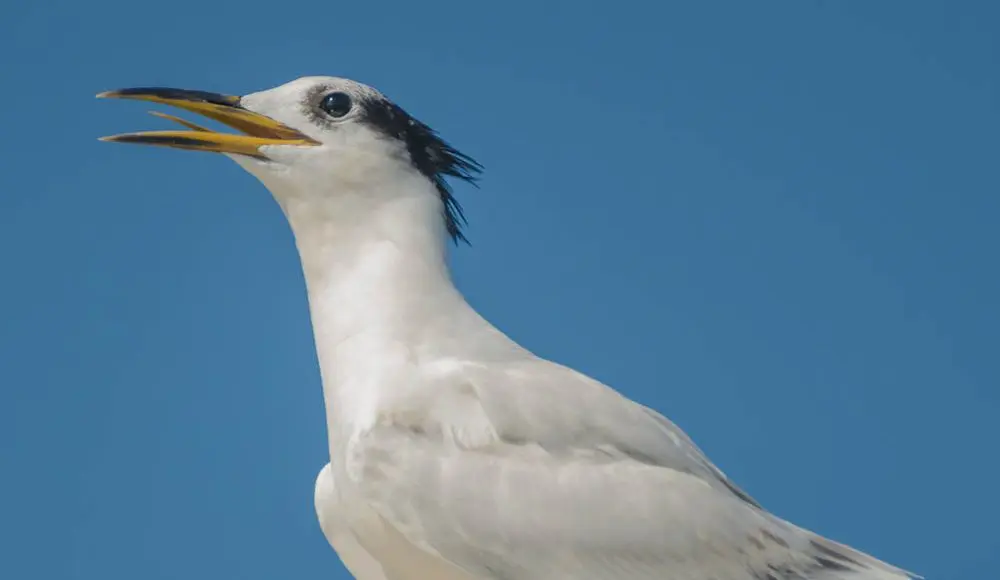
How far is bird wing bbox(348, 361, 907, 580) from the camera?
2.98 metres

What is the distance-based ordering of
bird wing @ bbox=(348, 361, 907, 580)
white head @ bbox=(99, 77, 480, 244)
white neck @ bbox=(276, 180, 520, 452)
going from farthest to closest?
white head @ bbox=(99, 77, 480, 244) < white neck @ bbox=(276, 180, 520, 452) < bird wing @ bbox=(348, 361, 907, 580)

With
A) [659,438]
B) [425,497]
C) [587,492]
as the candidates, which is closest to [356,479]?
[425,497]

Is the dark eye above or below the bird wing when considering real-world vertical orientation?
above

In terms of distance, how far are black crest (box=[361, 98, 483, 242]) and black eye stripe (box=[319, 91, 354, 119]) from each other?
55mm

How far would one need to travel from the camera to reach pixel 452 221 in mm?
3797

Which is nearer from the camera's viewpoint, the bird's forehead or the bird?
the bird

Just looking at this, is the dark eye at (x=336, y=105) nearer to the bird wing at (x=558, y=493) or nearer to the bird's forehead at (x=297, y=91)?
the bird's forehead at (x=297, y=91)

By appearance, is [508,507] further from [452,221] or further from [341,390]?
[452,221]

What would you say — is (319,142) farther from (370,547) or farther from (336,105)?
(370,547)

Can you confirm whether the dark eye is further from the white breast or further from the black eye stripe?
the white breast

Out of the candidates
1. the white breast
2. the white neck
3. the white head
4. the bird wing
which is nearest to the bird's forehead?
the white head

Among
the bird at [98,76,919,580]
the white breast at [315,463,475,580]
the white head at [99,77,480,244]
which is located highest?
the white head at [99,77,480,244]

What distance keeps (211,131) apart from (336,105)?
0.40 metres

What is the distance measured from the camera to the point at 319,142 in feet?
11.6
